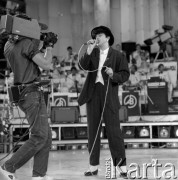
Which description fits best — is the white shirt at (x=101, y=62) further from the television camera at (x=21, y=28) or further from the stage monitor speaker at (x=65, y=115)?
the stage monitor speaker at (x=65, y=115)

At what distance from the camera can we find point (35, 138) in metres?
4.62

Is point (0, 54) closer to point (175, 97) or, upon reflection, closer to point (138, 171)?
point (175, 97)

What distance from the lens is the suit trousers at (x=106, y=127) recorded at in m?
5.47

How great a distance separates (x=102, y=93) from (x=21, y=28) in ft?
4.26

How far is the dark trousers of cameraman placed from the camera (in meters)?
4.59

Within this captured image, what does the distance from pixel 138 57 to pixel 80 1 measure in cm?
393

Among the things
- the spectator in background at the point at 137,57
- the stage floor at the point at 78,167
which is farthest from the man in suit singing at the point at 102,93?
the spectator in background at the point at 137,57

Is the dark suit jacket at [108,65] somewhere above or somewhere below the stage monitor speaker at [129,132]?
above

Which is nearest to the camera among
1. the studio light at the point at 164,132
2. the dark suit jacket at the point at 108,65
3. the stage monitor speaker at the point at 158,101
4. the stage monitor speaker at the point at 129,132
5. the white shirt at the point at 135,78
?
the dark suit jacket at the point at 108,65

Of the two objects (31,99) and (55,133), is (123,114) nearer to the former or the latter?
(55,133)

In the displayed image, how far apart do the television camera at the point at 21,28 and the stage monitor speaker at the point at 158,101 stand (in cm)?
614

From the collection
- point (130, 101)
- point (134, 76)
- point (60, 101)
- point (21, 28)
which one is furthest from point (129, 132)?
point (21, 28)

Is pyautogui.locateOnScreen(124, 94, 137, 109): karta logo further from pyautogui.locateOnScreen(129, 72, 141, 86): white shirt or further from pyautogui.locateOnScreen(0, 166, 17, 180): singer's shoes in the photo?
pyautogui.locateOnScreen(0, 166, 17, 180): singer's shoes

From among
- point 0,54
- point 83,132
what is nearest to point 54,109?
point 83,132
